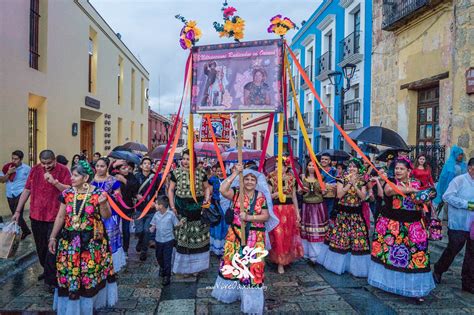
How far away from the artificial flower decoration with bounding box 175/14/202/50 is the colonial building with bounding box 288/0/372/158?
7153 mm

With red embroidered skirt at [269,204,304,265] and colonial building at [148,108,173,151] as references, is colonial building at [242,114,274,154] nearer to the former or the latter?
colonial building at [148,108,173,151]

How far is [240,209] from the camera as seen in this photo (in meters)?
4.33

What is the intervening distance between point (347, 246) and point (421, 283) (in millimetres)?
1201

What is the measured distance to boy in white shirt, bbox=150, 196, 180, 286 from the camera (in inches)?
205

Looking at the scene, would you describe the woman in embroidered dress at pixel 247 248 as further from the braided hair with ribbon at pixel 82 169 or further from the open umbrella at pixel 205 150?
the open umbrella at pixel 205 150

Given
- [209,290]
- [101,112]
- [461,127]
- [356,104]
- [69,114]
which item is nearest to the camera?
[209,290]

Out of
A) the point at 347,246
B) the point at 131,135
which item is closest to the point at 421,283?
the point at 347,246

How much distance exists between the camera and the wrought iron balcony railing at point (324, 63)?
18.3 meters

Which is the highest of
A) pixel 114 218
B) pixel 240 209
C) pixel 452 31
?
pixel 452 31

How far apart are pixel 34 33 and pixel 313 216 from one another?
30.0ft

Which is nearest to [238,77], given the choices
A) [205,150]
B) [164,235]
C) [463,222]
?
[164,235]

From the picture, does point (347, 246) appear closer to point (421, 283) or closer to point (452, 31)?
point (421, 283)

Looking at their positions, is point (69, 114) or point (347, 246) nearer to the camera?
point (347, 246)

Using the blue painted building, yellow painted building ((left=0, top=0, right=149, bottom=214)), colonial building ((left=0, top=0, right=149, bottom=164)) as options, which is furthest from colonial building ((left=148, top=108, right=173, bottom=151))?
the blue painted building
